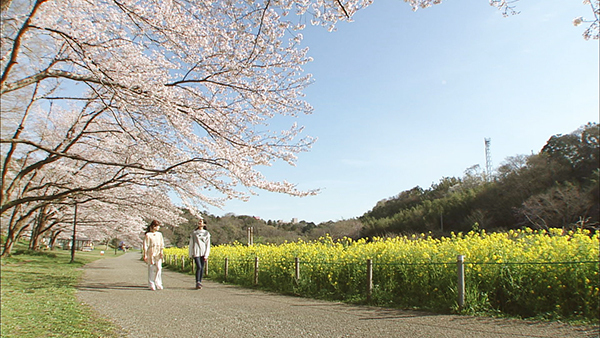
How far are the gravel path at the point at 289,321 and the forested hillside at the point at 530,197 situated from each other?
23740 mm

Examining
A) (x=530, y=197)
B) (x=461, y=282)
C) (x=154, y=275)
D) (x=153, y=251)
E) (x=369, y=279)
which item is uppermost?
(x=530, y=197)

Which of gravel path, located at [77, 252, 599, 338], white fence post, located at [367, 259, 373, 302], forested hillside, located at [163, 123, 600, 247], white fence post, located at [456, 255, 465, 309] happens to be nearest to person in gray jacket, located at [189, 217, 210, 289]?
gravel path, located at [77, 252, 599, 338]

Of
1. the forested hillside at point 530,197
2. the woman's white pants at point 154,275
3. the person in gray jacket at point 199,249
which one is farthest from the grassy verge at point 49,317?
the forested hillside at point 530,197

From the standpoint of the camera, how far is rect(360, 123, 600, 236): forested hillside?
31.5 m

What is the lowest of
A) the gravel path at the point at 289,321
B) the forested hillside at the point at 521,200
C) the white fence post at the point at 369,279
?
the gravel path at the point at 289,321

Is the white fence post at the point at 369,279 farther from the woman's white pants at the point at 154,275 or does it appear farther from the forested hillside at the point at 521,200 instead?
the forested hillside at the point at 521,200

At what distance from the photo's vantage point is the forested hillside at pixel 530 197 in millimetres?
31531

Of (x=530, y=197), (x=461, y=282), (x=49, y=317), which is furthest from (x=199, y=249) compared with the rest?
(x=530, y=197)

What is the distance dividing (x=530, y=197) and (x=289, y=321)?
3726 centimetres

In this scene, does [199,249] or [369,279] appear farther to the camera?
[199,249]

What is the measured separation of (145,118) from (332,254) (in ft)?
17.6

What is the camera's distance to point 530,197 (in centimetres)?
3506

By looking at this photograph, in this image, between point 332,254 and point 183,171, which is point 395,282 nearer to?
point 332,254

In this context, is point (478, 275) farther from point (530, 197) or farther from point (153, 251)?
point (530, 197)
